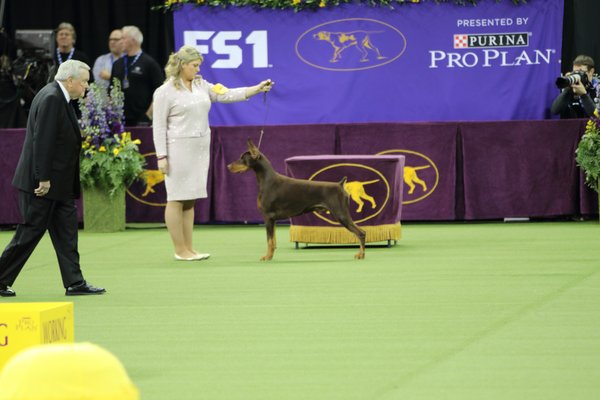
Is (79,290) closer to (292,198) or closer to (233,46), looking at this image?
(292,198)

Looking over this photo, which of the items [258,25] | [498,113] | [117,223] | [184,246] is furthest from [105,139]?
[498,113]

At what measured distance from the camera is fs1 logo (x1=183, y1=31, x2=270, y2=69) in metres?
14.3

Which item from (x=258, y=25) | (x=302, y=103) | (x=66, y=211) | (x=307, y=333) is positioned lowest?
(x=307, y=333)

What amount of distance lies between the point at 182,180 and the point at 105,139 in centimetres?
345

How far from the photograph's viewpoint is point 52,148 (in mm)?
7875

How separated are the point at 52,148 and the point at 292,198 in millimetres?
2756

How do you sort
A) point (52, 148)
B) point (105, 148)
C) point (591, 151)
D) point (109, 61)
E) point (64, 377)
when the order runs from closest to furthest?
Result: point (64, 377), point (52, 148), point (591, 151), point (105, 148), point (109, 61)

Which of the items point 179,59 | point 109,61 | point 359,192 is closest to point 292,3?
point 109,61

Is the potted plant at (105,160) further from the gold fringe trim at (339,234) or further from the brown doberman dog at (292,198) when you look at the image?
the brown doberman dog at (292,198)

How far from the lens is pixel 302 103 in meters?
14.3

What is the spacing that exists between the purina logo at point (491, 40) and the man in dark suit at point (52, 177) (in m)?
6.91

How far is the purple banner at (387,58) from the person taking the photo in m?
14.0

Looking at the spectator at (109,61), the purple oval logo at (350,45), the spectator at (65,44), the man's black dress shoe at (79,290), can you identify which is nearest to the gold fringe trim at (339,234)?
the man's black dress shoe at (79,290)

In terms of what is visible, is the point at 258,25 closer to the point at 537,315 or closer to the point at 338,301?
the point at 338,301
